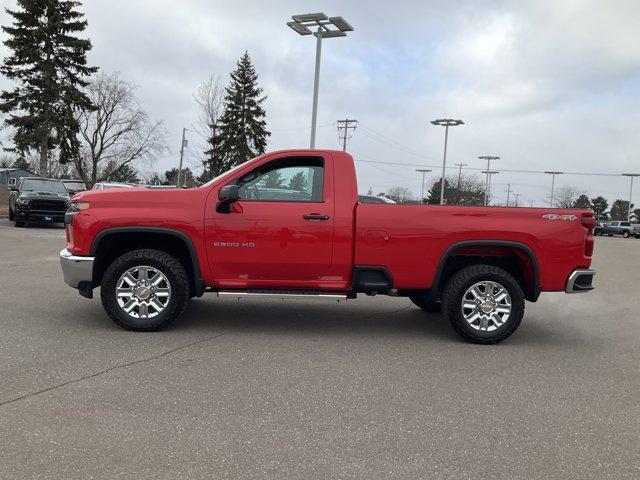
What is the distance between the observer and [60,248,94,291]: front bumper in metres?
5.87

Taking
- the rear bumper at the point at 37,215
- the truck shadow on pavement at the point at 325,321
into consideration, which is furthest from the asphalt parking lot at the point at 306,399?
the rear bumper at the point at 37,215

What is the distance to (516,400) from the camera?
4.30 meters

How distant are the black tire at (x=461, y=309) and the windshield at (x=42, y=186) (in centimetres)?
1861

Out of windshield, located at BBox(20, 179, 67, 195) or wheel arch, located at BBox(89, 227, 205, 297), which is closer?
wheel arch, located at BBox(89, 227, 205, 297)

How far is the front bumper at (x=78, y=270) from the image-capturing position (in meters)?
5.87

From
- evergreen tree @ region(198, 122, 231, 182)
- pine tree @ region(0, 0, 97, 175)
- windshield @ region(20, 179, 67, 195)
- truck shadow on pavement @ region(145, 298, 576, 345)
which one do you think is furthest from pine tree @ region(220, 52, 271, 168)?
truck shadow on pavement @ region(145, 298, 576, 345)

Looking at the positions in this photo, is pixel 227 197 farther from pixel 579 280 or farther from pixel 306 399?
pixel 579 280

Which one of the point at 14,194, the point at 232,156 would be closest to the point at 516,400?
the point at 14,194

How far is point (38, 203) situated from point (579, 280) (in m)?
19.0

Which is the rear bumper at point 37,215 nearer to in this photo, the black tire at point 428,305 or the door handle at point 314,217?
the black tire at point 428,305

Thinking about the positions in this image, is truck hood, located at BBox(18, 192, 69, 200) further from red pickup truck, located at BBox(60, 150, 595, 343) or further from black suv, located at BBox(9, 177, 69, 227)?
red pickup truck, located at BBox(60, 150, 595, 343)

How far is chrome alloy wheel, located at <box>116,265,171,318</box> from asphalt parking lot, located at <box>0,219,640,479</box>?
30cm

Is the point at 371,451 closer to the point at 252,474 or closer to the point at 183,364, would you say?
the point at 252,474

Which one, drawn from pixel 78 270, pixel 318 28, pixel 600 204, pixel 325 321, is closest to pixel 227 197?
pixel 78 270
